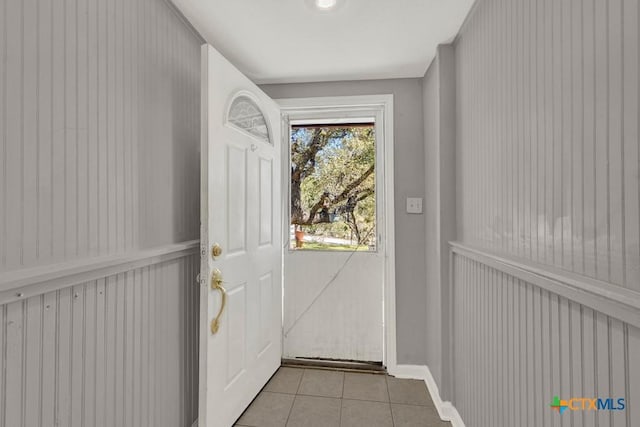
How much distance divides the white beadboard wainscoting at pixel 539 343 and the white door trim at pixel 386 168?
62 centimetres

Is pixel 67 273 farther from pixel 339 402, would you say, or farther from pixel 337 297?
pixel 337 297

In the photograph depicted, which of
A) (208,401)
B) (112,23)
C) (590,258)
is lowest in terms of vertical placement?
(208,401)

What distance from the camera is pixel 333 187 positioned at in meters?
2.49

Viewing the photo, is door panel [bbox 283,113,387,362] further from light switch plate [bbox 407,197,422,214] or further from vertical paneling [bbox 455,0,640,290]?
vertical paneling [bbox 455,0,640,290]

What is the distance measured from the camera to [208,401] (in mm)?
1471

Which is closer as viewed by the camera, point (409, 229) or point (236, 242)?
point (236, 242)

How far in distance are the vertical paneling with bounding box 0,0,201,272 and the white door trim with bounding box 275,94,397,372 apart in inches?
39.9

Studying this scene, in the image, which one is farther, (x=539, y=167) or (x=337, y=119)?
(x=337, y=119)

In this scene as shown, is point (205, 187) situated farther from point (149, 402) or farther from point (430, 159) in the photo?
point (430, 159)

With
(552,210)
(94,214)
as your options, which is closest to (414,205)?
(552,210)

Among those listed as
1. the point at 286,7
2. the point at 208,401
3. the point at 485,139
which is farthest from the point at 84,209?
the point at 485,139

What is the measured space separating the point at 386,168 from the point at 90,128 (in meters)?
1.78

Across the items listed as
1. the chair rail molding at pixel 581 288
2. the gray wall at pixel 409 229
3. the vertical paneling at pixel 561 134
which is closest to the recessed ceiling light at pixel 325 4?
the vertical paneling at pixel 561 134

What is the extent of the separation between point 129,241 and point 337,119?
1.74 meters
